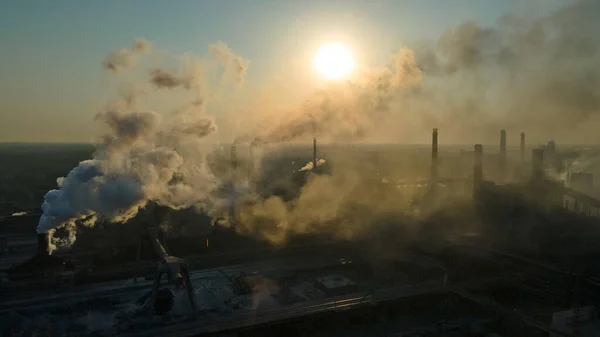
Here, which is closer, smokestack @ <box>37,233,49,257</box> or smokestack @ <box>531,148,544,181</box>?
smokestack @ <box>37,233,49,257</box>

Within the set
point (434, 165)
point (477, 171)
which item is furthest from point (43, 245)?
point (434, 165)

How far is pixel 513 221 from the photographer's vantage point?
132 ft

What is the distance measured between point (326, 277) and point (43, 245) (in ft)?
57.3

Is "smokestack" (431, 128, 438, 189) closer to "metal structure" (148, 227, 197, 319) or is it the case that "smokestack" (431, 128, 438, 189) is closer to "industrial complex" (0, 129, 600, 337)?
"industrial complex" (0, 129, 600, 337)

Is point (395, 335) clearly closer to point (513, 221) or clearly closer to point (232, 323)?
point (232, 323)

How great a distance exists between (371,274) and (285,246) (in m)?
7.47

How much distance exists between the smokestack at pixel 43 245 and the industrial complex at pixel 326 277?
0.07m

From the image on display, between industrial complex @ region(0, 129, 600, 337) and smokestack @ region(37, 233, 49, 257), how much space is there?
2.6 inches

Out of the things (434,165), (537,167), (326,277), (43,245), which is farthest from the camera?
(434,165)

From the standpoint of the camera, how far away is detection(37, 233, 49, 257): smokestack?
93.3 feet

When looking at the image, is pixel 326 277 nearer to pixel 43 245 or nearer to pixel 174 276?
pixel 174 276

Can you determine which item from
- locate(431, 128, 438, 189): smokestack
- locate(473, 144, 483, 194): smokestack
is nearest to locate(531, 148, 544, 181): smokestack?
locate(473, 144, 483, 194): smokestack

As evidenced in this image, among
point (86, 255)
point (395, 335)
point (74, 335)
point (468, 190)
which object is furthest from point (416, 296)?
point (468, 190)

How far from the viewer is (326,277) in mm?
29125
